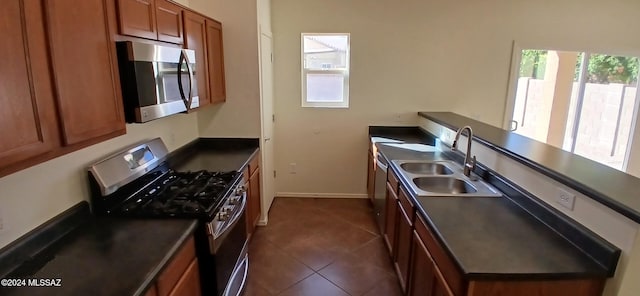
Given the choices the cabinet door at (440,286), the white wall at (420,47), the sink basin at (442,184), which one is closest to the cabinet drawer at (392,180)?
the sink basin at (442,184)

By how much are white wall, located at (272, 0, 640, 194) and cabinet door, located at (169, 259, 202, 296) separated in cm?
263

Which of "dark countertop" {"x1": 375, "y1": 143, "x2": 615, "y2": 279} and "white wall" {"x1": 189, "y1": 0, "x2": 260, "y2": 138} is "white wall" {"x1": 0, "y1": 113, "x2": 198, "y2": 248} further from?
"dark countertop" {"x1": 375, "y1": 143, "x2": 615, "y2": 279}

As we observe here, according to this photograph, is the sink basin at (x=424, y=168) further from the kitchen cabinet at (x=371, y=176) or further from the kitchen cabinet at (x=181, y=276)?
the kitchen cabinet at (x=181, y=276)

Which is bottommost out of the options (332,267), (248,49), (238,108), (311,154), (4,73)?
(332,267)

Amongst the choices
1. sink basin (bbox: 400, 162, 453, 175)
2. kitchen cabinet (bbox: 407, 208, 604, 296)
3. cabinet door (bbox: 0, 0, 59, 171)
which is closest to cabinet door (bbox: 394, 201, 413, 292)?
kitchen cabinet (bbox: 407, 208, 604, 296)

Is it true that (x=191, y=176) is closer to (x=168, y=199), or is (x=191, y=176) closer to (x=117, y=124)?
(x=168, y=199)

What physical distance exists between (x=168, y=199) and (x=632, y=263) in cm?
221

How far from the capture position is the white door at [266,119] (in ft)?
11.5

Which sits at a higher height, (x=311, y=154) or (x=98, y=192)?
(x=98, y=192)

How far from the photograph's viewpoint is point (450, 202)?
199 cm

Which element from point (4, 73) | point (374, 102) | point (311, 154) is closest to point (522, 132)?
point (374, 102)

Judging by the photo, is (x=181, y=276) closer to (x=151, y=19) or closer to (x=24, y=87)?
(x=24, y=87)

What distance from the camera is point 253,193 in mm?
3230

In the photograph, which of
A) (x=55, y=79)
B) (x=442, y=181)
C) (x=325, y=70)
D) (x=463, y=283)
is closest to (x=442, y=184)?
(x=442, y=181)
